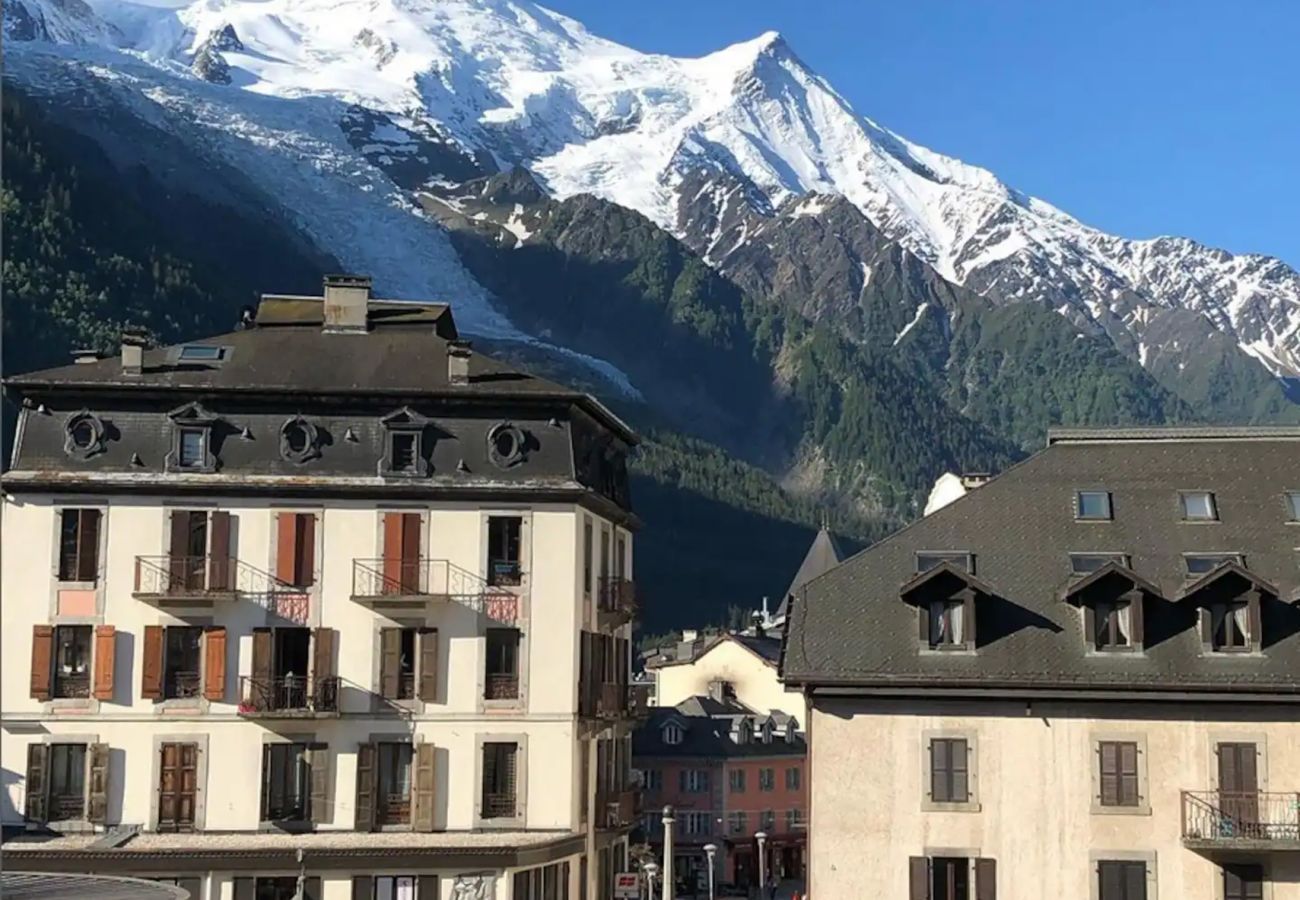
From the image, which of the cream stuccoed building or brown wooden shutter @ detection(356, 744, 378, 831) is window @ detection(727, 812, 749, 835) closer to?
the cream stuccoed building

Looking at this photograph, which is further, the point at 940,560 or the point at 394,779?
the point at 394,779

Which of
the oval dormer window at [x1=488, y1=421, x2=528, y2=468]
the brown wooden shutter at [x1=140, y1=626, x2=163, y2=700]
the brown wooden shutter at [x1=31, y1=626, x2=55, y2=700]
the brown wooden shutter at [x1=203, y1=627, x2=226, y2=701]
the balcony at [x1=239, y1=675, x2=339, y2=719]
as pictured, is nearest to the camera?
the balcony at [x1=239, y1=675, x2=339, y2=719]

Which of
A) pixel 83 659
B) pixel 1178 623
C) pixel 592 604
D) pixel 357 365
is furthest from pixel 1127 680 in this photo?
pixel 83 659

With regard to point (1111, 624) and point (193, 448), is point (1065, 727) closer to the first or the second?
point (1111, 624)

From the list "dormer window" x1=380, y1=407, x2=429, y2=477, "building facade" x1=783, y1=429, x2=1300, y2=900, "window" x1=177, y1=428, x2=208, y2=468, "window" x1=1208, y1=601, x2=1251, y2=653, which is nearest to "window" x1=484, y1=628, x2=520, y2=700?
"dormer window" x1=380, y1=407, x2=429, y2=477

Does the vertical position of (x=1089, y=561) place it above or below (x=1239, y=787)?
above

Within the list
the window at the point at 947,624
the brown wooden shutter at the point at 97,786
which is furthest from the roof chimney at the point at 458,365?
the window at the point at 947,624

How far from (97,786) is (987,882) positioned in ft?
78.2

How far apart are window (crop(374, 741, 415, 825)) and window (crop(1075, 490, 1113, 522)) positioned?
19134 mm

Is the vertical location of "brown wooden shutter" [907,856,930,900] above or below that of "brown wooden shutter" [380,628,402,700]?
below

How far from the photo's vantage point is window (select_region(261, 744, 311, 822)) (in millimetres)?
49812

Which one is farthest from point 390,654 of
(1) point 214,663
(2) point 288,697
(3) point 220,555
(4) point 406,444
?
(4) point 406,444

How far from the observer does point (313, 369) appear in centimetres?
5328

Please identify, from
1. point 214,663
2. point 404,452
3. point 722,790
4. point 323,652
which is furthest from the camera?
point 722,790
